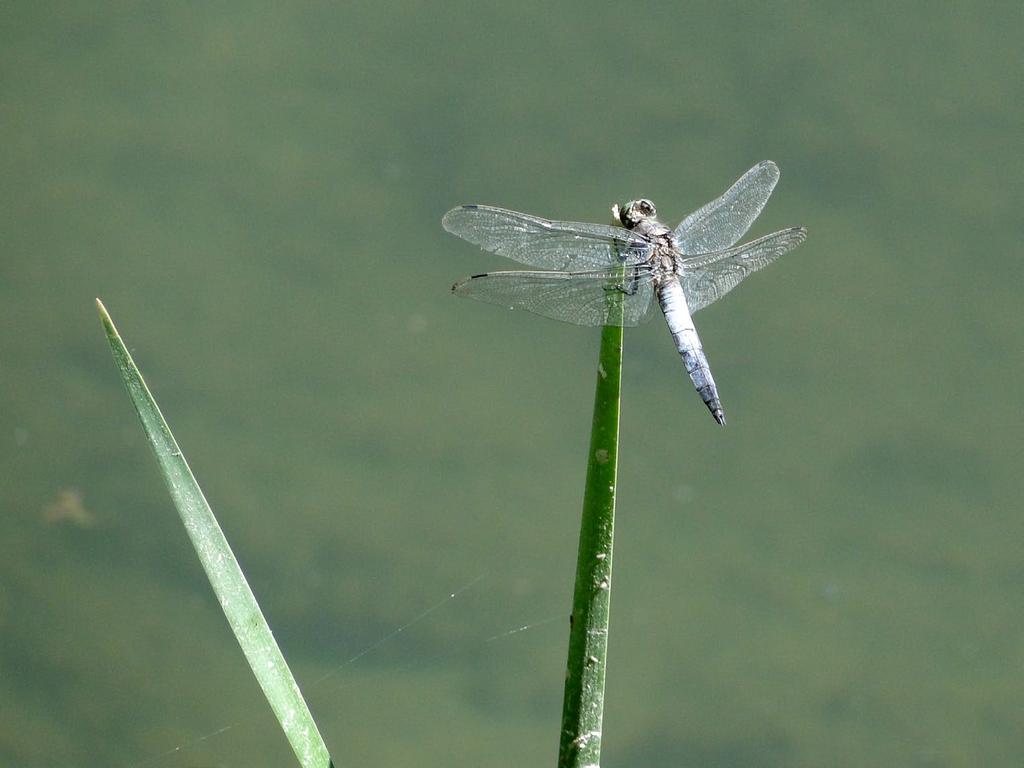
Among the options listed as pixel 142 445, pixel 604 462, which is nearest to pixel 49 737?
pixel 142 445

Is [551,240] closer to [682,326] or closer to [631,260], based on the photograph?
[631,260]

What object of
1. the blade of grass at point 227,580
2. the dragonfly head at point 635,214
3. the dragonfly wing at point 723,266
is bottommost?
the blade of grass at point 227,580

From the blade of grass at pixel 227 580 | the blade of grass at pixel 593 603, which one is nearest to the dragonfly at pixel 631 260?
the blade of grass at pixel 593 603

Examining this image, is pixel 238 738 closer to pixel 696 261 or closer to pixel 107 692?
pixel 107 692

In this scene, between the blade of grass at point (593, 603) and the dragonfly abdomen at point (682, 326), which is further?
the dragonfly abdomen at point (682, 326)

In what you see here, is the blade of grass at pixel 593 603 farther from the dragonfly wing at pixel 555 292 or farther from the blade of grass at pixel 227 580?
the dragonfly wing at pixel 555 292

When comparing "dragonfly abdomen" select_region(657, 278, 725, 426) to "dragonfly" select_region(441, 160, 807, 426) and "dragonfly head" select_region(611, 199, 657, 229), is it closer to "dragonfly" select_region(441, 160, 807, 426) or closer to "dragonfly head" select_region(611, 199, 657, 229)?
"dragonfly" select_region(441, 160, 807, 426)

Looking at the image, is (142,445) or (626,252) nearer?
(626,252)

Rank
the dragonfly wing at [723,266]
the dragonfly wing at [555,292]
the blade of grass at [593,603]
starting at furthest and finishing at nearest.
Answer: the dragonfly wing at [723,266]
the dragonfly wing at [555,292]
the blade of grass at [593,603]
